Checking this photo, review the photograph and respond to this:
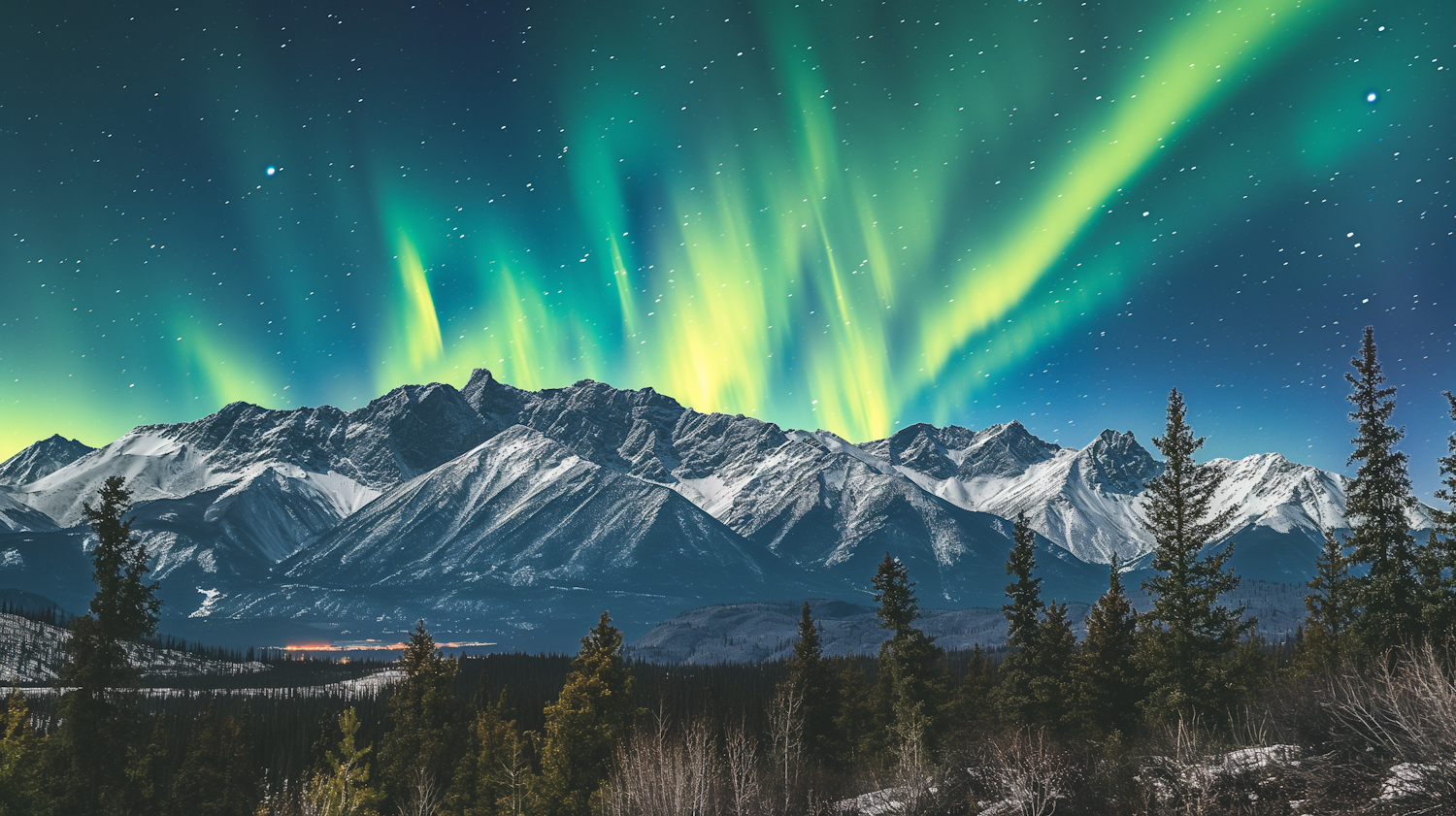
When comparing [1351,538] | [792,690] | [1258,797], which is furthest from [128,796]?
[1351,538]

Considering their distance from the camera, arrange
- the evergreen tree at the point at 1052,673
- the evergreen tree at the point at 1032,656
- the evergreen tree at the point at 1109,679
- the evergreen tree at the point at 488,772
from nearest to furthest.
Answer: the evergreen tree at the point at 1109,679, the evergreen tree at the point at 1052,673, the evergreen tree at the point at 1032,656, the evergreen tree at the point at 488,772

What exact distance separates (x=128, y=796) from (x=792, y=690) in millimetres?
36867

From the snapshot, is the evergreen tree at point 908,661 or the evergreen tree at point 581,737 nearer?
the evergreen tree at point 581,737

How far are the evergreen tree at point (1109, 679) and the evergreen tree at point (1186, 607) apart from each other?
130cm

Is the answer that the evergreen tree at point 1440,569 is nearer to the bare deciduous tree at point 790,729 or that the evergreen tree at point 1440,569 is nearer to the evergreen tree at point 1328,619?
the evergreen tree at point 1328,619

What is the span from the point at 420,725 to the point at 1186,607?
146ft

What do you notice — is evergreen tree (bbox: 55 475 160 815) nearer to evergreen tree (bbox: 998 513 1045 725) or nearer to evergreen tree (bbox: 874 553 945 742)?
evergreen tree (bbox: 874 553 945 742)

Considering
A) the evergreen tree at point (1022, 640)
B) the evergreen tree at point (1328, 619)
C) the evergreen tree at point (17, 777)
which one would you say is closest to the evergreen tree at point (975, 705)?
the evergreen tree at point (1022, 640)

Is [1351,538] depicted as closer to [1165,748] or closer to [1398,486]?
[1398,486]

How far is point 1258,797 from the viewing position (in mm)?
19109

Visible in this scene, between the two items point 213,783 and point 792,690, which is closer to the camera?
point 792,690

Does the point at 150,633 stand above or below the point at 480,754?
above

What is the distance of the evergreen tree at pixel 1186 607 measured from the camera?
107 feet

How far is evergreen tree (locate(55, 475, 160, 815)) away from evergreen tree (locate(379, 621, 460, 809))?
55.7 ft
